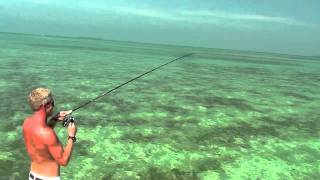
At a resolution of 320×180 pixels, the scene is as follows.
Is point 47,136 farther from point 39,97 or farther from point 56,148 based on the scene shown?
point 39,97

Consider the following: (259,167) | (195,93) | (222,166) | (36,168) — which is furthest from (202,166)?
(195,93)

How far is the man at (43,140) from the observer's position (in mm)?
4234

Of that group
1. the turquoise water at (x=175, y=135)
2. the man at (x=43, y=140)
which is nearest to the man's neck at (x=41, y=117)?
the man at (x=43, y=140)

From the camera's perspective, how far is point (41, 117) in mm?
4270

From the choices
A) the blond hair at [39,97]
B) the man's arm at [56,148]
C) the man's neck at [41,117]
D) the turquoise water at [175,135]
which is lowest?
the turquoise water at [175,135]

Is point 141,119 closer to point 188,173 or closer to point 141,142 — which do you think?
point 141,142

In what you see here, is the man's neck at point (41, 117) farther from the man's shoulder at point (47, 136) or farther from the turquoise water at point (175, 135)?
the turquoise water at point (175, 135)

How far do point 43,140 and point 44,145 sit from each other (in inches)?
3.0

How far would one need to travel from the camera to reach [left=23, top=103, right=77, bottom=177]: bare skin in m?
4.25

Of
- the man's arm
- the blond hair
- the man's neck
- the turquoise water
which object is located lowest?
the turquoise water

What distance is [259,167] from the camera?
8.96m

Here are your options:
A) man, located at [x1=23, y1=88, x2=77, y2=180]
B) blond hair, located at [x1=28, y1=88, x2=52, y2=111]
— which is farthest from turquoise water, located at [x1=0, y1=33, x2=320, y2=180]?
blond hair, located at [x1=28, y1=88, x2=52, y2=111]

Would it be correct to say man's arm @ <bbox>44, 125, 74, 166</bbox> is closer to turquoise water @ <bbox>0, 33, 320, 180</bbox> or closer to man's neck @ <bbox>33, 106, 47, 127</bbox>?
man's neck @ <bbox>33, 106, 47, 127</bbox>

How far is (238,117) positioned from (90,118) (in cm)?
474
